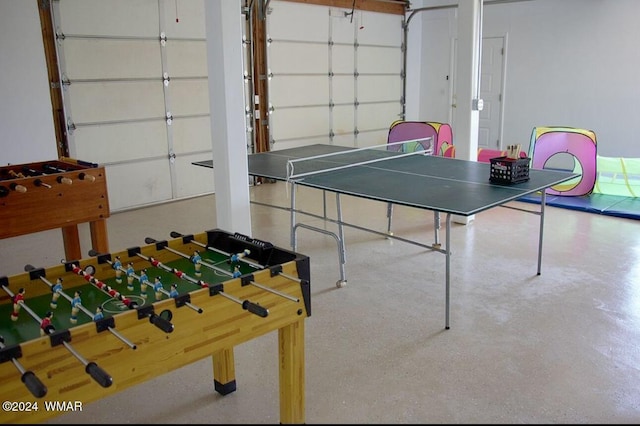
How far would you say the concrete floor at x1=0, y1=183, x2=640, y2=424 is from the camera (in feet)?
8.86

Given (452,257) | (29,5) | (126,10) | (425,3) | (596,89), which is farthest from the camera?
(425,3)

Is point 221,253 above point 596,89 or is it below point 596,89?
below

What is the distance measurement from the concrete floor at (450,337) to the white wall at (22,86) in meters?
1.01

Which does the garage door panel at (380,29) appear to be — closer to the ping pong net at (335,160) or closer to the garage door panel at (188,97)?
the garage door panel at (188,97)

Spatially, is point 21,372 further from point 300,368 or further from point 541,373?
point 541,373

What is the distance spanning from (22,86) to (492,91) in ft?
23.7

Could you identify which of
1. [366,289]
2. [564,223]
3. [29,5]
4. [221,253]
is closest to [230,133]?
[366,289]

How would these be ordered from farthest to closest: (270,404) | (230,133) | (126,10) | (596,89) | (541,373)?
(596,89), (126,10), (230,133), (541,373), (270,404)

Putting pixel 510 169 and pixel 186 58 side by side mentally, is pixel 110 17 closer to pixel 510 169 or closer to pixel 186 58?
pixel 186 58

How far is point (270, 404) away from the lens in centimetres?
274

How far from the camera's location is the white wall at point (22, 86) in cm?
576

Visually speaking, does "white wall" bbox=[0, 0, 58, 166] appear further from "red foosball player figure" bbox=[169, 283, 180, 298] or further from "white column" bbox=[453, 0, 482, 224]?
"red foosball player figure" bbox=[169, 283, 180, 298]

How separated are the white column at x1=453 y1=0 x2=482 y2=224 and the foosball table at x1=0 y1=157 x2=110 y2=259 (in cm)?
360

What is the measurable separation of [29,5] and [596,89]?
7.74 m
